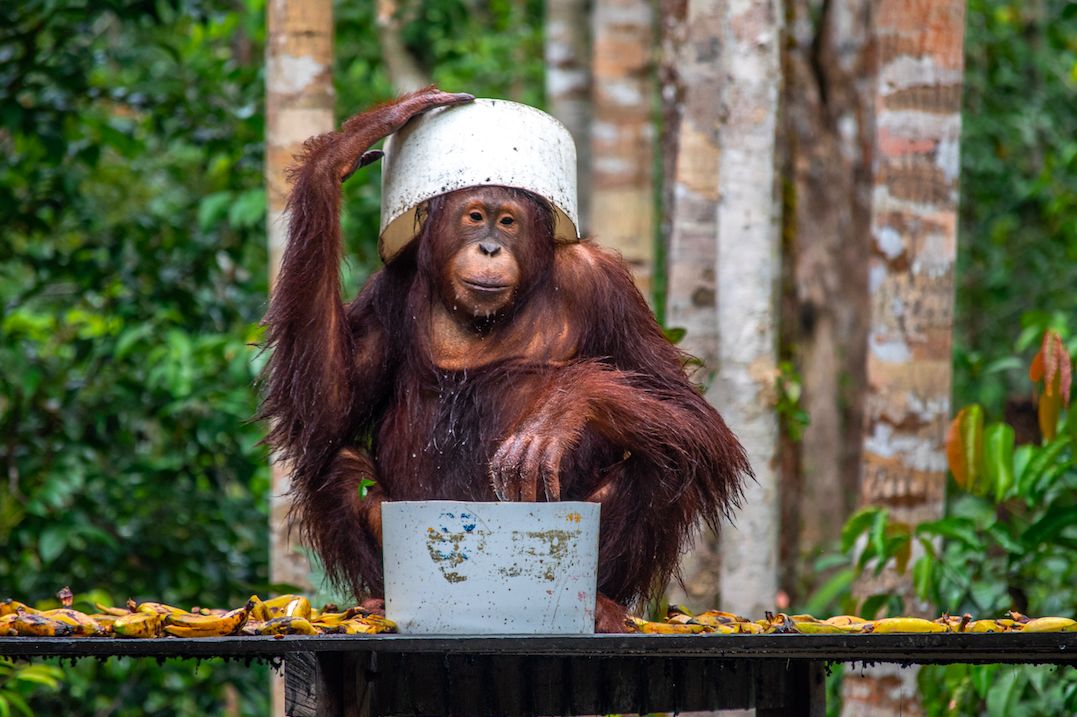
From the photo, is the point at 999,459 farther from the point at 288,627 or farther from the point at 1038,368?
the point at 288,627

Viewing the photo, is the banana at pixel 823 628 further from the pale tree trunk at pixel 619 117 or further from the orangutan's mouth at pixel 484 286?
the pale tree trunk at pixel 619 117

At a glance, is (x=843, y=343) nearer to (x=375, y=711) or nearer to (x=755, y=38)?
(x=755, y=38)

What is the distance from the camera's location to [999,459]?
5.05 m

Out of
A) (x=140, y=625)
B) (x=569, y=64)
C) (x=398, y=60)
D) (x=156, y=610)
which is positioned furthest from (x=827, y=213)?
(x=140, y=625)

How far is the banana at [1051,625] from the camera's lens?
3.35m

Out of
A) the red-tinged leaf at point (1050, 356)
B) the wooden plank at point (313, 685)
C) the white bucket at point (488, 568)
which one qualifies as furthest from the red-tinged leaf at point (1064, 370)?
the wooden plank at point (313, 685)

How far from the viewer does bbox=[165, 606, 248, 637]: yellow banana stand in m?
3.11

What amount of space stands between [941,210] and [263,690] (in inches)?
150

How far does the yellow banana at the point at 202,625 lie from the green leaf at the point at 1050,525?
288 centimetres

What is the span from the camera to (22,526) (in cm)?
623

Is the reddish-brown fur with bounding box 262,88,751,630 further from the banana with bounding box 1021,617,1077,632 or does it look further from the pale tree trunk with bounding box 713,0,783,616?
the pale tree trunk with bounding box 713,0,783,616

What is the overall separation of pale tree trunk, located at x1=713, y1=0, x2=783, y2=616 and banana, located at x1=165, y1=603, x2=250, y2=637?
2.39 m

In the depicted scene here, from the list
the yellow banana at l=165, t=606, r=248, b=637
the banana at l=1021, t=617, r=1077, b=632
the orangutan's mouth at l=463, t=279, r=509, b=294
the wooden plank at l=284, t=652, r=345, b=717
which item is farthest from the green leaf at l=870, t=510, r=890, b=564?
the yellow banana at l=165, t=606, r=248, b=637

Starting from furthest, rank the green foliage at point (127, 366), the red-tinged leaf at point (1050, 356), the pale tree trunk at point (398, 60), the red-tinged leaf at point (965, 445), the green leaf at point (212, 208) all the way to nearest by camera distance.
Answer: the pale tree trunk at point (398, 60) < the green leaf at point (212, 208) < the green foliage at point (127, 366) < the red-tinged leaf at point (965, 445) < the red-tinged leaf at point (1050, 356)
